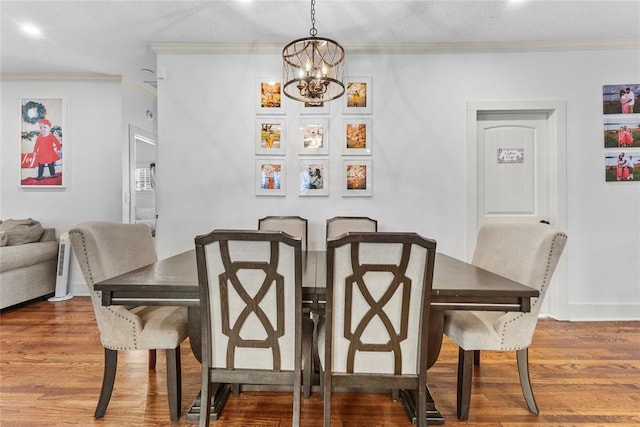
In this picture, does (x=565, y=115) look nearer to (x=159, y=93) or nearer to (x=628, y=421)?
(x=628, y=421)

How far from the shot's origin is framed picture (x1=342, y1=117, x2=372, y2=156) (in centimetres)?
321

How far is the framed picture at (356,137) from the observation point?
10.5 ft

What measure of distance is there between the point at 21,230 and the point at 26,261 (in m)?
0.45

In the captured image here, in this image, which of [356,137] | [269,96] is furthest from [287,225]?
[269,96]

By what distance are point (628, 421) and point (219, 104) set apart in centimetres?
367

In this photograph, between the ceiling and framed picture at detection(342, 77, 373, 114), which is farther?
framed picture at detection(342, 77, 373, 114)

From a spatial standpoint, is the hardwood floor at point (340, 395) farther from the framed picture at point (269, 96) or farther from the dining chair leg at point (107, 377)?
the framed picture at point (269, 96)

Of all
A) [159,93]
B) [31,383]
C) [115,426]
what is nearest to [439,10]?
[159,93]

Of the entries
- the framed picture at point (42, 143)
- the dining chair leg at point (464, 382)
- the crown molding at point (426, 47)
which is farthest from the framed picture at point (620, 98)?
the framed picture at point (42, 143)

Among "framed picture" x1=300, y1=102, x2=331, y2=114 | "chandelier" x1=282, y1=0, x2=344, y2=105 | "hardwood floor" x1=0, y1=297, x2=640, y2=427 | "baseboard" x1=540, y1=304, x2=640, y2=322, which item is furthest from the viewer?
"framed picture" x1=300, y1=102, x2=331, y2=114

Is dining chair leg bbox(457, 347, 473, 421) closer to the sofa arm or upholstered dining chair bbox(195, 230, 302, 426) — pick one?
upholstered dining chair bbox(195, 230, 302, 426)

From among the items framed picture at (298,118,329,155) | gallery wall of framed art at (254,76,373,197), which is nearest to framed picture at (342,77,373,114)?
gallery wall of framed art at (254,76,373,197)

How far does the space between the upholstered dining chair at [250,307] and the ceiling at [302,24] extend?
2174 mm

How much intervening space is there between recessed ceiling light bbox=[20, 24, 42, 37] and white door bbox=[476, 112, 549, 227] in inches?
167
